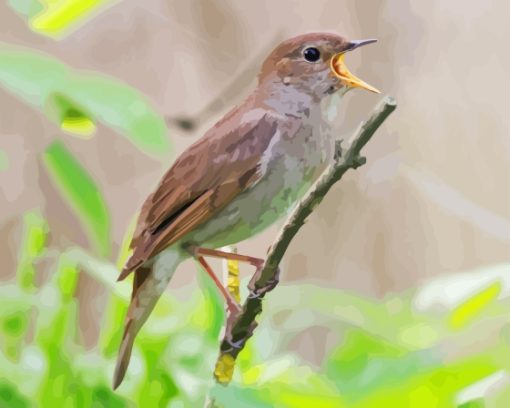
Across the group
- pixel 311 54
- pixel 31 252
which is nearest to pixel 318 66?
pixel 311 54

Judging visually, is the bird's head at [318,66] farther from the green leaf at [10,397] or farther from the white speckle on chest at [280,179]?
the green leaf at [10,397]

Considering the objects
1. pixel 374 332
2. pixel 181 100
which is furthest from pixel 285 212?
pixel 181 100

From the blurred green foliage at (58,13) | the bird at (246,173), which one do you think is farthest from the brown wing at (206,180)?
the blurred green foliage at (58,13)

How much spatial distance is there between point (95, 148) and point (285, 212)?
308mm

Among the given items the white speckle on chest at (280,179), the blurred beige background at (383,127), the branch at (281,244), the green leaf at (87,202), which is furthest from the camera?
the blurred beige background at (383,127)

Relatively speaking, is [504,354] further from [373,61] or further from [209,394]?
[373,61]

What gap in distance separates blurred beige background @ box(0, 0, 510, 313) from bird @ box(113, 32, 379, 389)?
222 millimetres

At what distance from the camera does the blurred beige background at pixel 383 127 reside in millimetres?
798

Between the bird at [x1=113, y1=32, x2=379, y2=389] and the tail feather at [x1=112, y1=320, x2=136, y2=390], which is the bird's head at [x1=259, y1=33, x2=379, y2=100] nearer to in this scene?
the bird at [x1=113, y1=32, x2=379, y2=389]

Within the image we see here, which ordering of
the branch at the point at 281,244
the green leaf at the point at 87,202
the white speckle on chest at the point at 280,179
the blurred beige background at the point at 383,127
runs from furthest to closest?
the blurred beige background at the point at 383,127 → the green leaf at the point at 87,202 → the white speckle on chest at the point at 280,179 → the branch at the point at 281,244

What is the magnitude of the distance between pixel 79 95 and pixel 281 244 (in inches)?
9.1

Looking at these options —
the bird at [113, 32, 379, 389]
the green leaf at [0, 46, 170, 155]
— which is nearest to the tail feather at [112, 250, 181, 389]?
the bird at [113, 32, 379, 389]

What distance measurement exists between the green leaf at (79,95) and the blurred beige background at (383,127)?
0.14 metres

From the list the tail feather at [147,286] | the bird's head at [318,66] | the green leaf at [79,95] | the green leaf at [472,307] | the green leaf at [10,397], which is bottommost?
the green leaf at [10,397]
